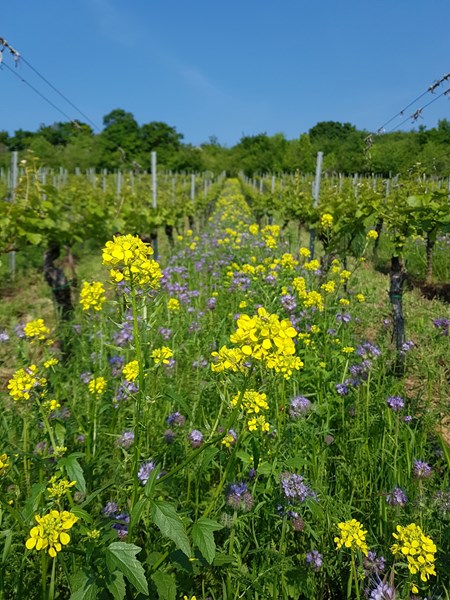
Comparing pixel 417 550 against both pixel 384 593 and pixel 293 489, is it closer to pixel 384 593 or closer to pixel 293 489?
pixel 384 593

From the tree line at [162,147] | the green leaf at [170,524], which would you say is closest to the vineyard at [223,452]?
the green leaf at [170,524]

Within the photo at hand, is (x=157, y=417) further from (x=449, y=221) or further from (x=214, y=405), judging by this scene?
(x=449, y=221)

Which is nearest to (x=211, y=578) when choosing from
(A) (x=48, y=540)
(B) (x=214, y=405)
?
(A) (x=48, y=540)

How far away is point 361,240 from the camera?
5.80 meters

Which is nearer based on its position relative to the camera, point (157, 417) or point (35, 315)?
point (157, 417)

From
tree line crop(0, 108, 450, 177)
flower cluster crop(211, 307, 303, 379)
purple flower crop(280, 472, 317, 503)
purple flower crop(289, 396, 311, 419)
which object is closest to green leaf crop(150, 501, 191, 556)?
flower cluster crop(211, 307, 303, 379)

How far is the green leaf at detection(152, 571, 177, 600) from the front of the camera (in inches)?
45.3

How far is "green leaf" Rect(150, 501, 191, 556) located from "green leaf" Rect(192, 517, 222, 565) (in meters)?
0.07

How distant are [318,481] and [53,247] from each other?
423 cm

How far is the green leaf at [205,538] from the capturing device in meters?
1.09

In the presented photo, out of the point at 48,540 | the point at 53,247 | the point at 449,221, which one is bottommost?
the point at 48,540

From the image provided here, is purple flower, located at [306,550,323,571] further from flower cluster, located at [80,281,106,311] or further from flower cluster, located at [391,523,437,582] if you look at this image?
flower cluster, located at [80,281,106,311]

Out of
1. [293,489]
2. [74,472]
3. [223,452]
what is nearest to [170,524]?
[74,472]

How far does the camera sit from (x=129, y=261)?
1.15 m
